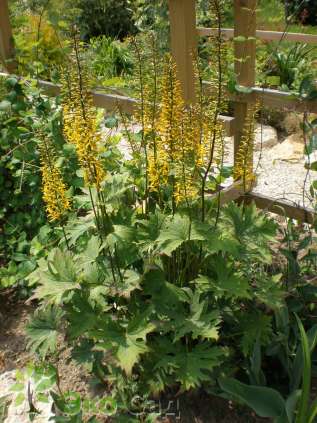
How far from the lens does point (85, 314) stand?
2.07 m

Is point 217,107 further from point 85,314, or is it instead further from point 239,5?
point 239,5

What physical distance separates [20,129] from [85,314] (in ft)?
5.61

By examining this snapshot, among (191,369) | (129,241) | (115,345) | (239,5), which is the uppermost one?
(239,5)

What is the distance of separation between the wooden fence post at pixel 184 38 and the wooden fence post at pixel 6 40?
1.42 m

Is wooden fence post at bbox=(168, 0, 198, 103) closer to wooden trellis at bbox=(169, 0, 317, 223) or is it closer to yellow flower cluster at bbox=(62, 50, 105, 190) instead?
wooden trellis at bbox=(169, 0, 317, 223)

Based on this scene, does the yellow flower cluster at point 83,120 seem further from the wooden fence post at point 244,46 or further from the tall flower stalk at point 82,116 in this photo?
the wooden fence post at point 244,46

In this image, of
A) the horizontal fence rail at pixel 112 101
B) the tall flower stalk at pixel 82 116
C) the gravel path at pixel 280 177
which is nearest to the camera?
the tall flower stalk at pixel 82 116

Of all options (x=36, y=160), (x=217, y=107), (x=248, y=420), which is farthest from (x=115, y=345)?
(x=36, y=160)

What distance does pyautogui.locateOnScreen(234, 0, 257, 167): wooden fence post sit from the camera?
283 cm

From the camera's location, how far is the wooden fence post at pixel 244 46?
283 centimetres

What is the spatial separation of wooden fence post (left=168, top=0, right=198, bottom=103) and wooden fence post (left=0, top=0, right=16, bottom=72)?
55.9 inches

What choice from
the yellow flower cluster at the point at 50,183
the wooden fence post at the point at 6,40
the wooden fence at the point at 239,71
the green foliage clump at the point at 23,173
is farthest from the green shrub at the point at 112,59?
the yellow flower cluster at the point at 50,183

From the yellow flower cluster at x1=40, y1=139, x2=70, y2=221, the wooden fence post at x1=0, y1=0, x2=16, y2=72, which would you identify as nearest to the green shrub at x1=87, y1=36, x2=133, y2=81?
the wooden fence post at x1=0, y1=0, x2=16, y2=72

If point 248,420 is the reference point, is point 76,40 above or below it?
above
